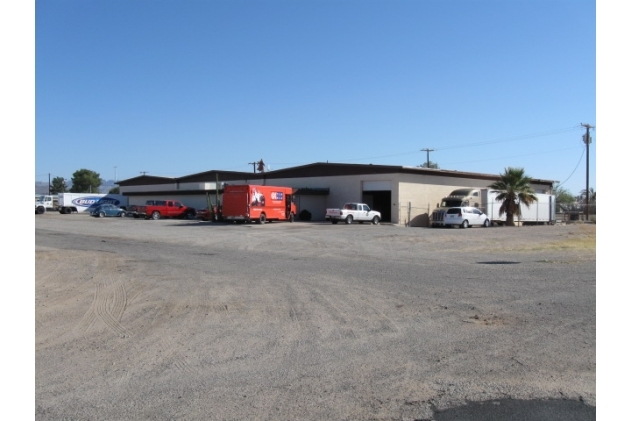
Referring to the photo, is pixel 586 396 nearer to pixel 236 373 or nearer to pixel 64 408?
pixel 236 373

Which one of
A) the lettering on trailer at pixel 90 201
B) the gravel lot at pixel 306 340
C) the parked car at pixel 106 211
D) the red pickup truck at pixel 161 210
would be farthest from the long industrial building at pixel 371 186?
the gravel lot at pixel 306 340

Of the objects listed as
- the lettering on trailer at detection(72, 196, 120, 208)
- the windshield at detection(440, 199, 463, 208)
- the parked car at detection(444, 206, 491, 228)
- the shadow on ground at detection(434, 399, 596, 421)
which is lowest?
the shadow on ground at detection(434, 399, 596, 421)

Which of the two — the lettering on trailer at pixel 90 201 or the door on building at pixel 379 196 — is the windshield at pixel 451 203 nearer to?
the door on building at pixel 379 196

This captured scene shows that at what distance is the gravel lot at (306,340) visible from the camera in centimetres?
529

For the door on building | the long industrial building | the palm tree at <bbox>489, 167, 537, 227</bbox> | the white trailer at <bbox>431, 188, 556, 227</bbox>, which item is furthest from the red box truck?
the palm tree at <bbox>489, 167, 537, 227</bbox>

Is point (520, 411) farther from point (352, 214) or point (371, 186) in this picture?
point (371, 186)

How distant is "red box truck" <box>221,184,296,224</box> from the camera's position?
3991 cm

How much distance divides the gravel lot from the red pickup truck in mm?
37490

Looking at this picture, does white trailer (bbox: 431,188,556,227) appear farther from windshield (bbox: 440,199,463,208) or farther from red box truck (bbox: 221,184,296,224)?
red box truck (bbox: 221,184,296,224)

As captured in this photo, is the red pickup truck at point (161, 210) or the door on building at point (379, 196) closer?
the door on building at point (379, 196)

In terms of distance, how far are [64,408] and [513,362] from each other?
488 centimetres

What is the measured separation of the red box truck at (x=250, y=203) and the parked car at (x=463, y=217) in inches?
520

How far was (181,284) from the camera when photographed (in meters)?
12.3
